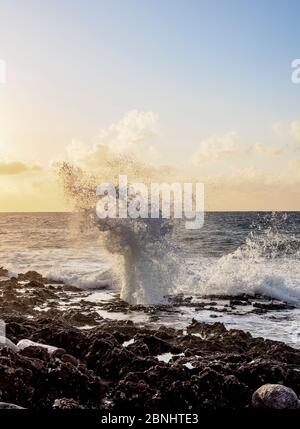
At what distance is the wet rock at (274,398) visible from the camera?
22.9 ft

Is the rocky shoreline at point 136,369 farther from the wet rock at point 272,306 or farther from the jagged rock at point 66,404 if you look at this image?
the wet rock at point 272,306

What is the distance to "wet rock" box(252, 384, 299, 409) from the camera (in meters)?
6.97

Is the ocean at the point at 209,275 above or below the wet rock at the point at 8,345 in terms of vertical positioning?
below

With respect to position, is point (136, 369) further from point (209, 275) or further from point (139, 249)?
point (209, 275)

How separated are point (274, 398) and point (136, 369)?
7.44 ft

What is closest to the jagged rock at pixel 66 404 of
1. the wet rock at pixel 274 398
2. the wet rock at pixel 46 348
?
the wet rock at pixel 46 348

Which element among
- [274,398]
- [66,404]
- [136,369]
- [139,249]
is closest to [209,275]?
[139,249]

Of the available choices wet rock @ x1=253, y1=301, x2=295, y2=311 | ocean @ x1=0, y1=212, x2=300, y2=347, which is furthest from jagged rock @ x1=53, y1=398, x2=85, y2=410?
wet rock @ x1=253, y1=301, x2=295, y2=311

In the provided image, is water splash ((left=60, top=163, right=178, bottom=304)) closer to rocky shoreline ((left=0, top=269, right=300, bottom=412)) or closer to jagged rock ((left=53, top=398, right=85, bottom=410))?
rocky shoreline ((left=0, top=269, right=300, bottom=412))

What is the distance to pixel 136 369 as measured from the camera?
8.55 m

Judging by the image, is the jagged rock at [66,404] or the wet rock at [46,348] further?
the wet rock at [46,348]

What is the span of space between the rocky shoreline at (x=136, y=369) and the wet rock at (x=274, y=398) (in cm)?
4
